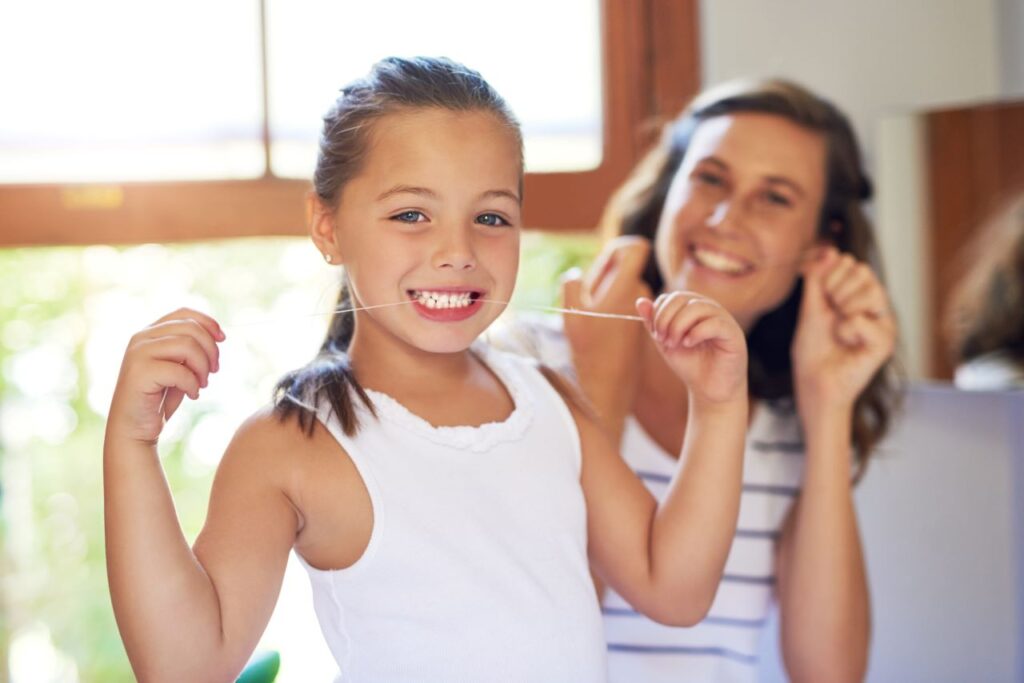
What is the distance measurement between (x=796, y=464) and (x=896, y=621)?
434mm

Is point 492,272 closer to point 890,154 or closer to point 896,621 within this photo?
point 890,154

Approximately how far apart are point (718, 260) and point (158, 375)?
2.10ft

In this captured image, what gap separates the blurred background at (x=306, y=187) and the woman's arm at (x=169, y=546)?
0.61 meters

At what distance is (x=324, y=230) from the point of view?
2.58 ft

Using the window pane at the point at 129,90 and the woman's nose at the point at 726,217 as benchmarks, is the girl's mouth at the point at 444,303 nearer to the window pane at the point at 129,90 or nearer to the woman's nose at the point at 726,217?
the woman's nose at the point at 726,217

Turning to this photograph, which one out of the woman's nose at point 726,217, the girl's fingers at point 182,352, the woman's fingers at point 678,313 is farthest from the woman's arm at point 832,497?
the girl's fingers at point 182,352

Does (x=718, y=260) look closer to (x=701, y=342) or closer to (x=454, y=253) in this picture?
(x=701, y=342)

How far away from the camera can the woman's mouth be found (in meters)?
1.15

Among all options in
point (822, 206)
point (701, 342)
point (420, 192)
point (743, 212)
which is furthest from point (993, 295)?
point (420, 192)

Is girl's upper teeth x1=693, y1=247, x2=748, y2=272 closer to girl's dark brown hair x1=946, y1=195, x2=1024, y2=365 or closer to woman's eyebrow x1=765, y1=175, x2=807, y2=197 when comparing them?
woman's eyebrow x1=765, y1=175, x2=807, y2=197

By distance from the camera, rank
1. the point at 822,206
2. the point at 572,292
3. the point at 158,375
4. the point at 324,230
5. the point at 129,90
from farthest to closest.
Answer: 1. the point at 129,90
2. the point at 822,206
3. the point at 572,292
4. the point at 324,230
5. the point at 158,375

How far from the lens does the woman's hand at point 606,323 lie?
44.3 inches

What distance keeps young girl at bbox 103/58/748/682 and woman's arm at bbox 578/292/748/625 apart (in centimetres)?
4

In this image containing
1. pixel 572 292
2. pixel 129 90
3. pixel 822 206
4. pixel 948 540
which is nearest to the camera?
pixel 572 292
